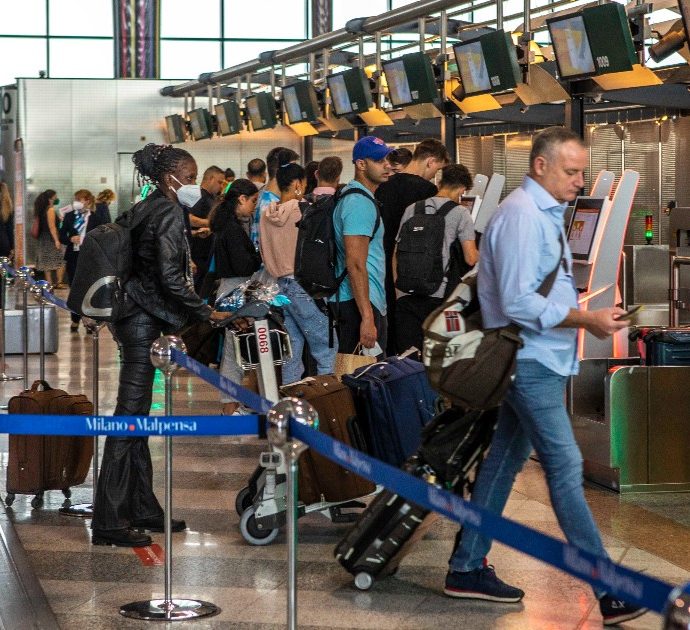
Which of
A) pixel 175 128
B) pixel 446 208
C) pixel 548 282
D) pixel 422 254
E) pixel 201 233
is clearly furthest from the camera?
pixel 175 128

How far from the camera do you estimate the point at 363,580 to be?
4602mm

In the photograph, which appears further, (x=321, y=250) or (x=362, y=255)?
(x=321, y=250)

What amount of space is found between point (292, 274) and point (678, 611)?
18.3ft

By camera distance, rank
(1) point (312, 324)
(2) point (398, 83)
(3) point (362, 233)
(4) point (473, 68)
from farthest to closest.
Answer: (2) point (398, 83)
(4) point (473, 68)
(1) point (312, 324)
(3) point (362, 233)

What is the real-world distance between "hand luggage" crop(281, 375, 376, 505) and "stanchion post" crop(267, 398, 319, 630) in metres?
1.93

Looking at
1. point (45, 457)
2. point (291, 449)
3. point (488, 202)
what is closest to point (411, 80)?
point (488, 202)

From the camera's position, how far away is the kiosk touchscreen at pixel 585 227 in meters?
7.14

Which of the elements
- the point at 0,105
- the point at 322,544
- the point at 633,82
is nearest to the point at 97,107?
the point at 0,105

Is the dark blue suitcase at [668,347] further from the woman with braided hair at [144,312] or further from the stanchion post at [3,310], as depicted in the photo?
the stanchion post at [3,310]

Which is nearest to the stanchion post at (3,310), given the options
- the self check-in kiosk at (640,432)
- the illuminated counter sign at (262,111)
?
the self check-in kiosk at (640,432)

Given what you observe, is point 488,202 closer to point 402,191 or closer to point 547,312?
point 402,191

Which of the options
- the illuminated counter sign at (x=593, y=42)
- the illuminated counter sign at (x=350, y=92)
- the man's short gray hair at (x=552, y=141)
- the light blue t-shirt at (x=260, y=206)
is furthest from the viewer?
the illuminated counter sign at (x=350, y=92)

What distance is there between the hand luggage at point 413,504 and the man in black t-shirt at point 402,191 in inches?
97.1

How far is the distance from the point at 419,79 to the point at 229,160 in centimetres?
970
